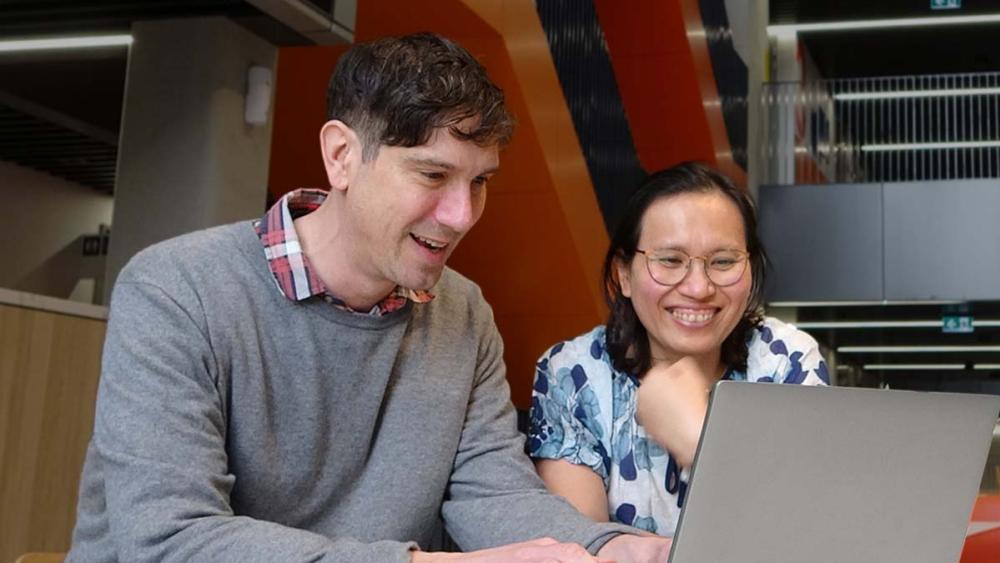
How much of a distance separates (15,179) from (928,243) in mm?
9710

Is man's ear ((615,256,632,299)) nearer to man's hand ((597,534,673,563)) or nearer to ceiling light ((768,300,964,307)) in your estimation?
man's hand ((597,534,673,563))

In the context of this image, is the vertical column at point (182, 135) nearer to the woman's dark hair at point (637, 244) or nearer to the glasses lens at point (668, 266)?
the woman's dark hair at point (637, 244)

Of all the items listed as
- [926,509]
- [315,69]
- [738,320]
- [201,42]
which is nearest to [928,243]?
[315,69]

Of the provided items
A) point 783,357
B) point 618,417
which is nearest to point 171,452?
point 618,417

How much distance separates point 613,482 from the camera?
1815mm

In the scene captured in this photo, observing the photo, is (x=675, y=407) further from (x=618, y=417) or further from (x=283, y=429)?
(x=283, y=429)

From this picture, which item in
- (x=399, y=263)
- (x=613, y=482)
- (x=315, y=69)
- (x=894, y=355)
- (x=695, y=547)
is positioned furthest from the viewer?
(x=894, y=355)

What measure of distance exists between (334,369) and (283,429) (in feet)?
0.32

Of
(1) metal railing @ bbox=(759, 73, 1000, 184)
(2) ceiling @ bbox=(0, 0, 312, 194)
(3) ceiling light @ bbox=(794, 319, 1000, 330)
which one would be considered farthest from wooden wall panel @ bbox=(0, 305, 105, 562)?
(3) ceiling light @ bbox=(794, 319, 1000, 330)

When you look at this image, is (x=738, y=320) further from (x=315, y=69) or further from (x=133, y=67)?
(x=315, y=69)

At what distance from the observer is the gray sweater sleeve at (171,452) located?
3.76ft

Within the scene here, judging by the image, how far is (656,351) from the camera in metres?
1.89

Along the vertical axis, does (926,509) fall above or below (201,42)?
below

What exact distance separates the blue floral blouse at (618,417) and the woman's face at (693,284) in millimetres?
98
